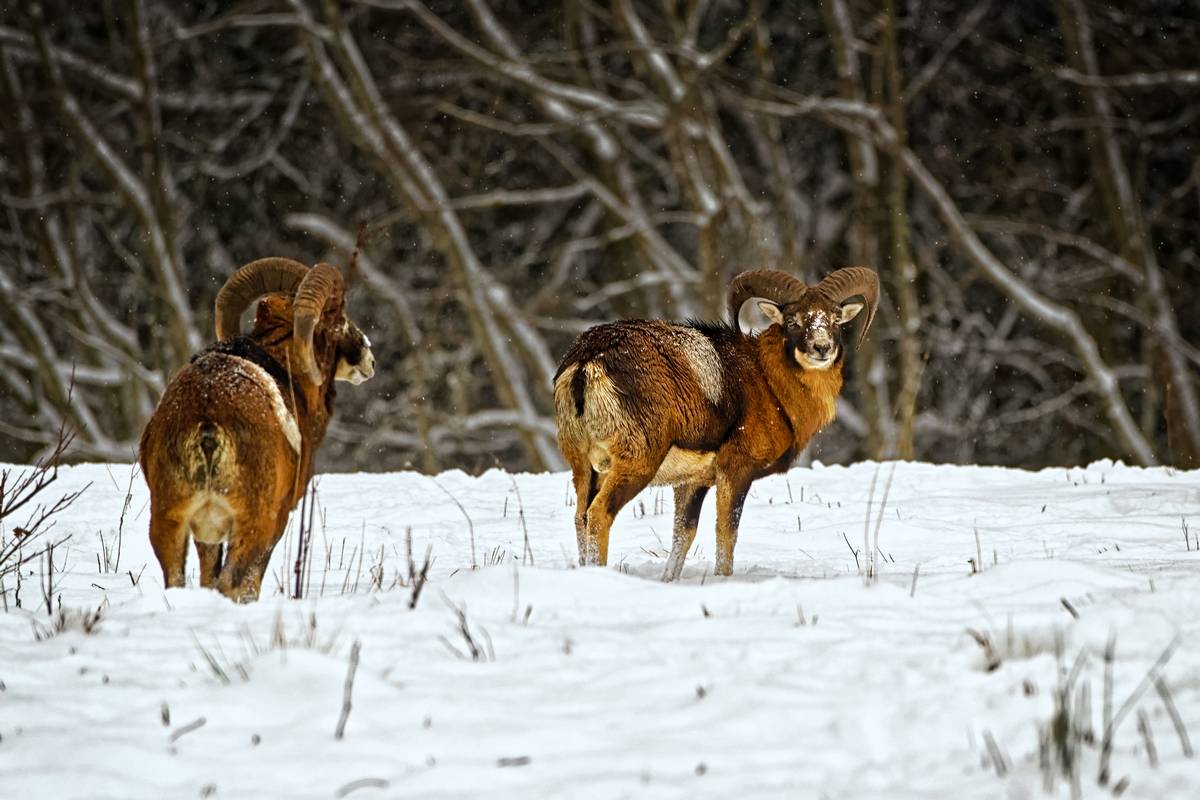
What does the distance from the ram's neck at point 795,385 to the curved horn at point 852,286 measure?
0.46 m

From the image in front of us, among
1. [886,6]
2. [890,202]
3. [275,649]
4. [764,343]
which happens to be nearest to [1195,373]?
[890,202]

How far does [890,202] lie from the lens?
21688mm

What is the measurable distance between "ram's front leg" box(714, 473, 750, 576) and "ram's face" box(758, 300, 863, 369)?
957 millimetres

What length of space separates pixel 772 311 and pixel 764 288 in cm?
24

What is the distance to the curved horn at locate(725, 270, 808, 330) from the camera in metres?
9.38

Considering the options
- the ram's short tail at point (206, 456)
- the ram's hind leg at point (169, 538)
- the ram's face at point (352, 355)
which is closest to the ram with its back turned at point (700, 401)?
the ram's face at point (352, 355)

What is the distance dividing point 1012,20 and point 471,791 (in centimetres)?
2588

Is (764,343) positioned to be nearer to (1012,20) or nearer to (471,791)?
(471,791)

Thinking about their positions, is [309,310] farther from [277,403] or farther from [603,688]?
[603,688]

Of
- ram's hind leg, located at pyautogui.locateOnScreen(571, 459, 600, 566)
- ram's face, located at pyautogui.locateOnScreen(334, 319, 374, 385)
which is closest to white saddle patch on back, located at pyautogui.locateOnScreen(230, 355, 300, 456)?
ram's face, located at pyautogui.locateOnScreen(334, 319, 374, 385)

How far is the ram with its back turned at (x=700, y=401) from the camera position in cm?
799

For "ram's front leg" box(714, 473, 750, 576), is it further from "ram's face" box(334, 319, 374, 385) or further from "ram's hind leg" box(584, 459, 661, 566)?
"ram's face" box(334, 319, 374, 385)

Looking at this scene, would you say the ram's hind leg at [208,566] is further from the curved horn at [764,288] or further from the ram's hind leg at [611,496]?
the curved horn at [764,288]

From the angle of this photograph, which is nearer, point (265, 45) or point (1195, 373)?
point (1195, 373)
